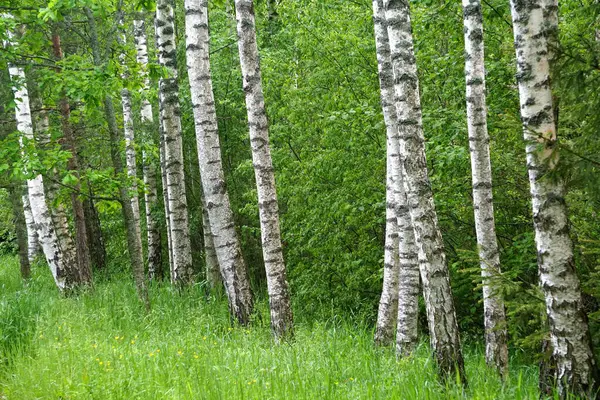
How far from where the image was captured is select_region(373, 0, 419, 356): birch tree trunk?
8125 mm

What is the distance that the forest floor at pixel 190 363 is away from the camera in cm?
604

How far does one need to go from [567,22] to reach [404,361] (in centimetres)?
755

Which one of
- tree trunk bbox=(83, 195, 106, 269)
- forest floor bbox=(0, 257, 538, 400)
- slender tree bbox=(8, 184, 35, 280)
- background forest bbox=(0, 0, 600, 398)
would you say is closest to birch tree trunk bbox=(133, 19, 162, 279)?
background forest bbox=(0, 0, 600, 398)

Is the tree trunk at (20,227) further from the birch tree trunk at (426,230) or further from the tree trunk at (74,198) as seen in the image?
the birch tree trunk at (426,230)

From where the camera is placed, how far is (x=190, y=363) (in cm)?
714

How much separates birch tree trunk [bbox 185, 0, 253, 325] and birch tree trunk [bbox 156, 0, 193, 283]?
3.16 m

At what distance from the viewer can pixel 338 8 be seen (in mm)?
14945

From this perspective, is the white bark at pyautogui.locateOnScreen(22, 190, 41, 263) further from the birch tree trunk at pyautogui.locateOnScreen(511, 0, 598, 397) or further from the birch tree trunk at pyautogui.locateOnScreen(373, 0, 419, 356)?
the birch tree trunk at pyautogui.locateOnScreen(511, 0, 598, 397)

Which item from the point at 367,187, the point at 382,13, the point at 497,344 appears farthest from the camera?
the point at 367,187

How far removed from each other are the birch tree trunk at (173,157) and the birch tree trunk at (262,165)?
172 inches

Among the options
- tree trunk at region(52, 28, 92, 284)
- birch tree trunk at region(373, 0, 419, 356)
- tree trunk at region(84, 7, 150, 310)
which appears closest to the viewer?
birch tree trunk at region(373, 0, 419, 356)

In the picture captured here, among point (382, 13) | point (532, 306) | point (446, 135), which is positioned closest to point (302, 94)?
point (446, 135)

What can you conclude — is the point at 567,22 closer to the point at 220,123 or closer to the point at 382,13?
the point at 382,13

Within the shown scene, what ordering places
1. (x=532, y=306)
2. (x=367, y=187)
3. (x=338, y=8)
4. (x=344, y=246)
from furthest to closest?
1. (x=338, y=8)
2. (x=344, y=246)
3. (x=367, y=187)
4. (x=532, y=306)
